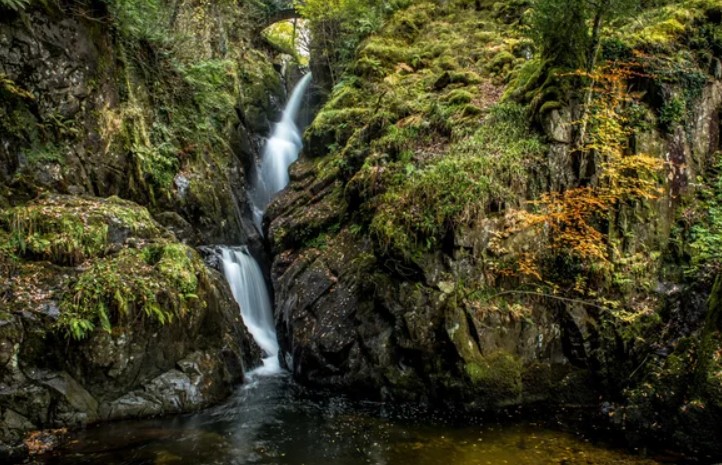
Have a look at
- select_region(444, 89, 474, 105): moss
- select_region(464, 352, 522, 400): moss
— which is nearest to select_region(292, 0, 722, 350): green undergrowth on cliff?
select_region(444, 89, 474, 105): moss

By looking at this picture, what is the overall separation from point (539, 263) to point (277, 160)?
11834 mm

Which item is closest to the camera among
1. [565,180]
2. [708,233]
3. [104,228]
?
[104,228]

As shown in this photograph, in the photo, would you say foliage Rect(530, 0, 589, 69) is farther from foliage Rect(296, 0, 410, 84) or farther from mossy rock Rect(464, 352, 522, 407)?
foliage Rect(296, 0, 410, 84)

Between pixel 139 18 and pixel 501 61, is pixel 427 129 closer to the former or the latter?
pixel 501 61

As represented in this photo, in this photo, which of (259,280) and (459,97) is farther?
(259,280)

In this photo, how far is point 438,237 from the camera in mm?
8781

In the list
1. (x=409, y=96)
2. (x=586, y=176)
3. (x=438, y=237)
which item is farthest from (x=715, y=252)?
(x=409, y=96)

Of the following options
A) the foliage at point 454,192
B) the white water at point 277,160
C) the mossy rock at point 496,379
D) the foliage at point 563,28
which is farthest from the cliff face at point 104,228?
the foliage at point 563,28

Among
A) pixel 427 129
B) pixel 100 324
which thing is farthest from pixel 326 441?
pixel 427 129

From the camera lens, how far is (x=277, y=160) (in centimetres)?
1769

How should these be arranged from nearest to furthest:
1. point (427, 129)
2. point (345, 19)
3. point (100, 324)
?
point (100, 324), point (427, 129), point (345, 19)

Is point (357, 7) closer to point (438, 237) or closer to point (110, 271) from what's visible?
point (438, 237)

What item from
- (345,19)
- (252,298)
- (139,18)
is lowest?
(252,298)

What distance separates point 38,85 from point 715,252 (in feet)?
44.5
